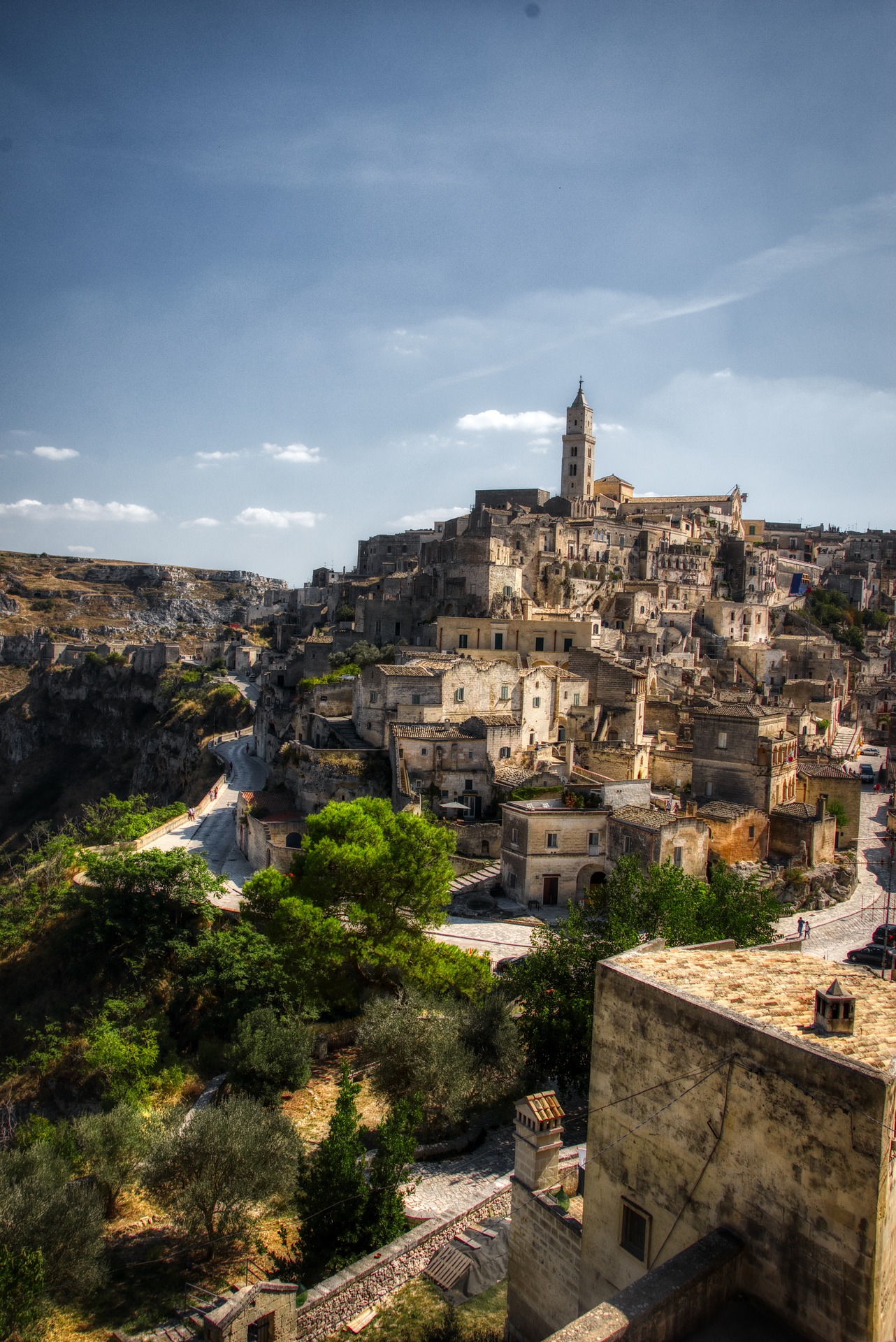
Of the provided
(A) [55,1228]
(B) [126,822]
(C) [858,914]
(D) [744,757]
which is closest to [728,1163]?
(A) [55,1228]

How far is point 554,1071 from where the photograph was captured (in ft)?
61.1

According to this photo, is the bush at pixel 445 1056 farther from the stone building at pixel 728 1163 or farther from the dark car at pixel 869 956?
the dark car at pixel 869 956

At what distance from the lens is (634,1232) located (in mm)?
9656

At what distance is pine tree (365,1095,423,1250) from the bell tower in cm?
7735

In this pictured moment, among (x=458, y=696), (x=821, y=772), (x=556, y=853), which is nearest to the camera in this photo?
(x=556, y=853)

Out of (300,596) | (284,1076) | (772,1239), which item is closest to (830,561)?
(300,596)

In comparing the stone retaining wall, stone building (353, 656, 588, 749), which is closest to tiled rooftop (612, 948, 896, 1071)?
the stone retaining wall

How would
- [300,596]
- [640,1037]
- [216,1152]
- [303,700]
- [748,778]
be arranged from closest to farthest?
[640,1037] < [216,1152] < [748,778] < [303,700] < [300,596]

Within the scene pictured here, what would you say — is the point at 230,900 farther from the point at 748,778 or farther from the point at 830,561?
the point at 830,561

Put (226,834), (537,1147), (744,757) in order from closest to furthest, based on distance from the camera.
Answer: (537,1147)
(744,757)
(226,834)

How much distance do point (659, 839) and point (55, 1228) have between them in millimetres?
19369

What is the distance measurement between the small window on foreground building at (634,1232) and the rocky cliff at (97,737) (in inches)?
1930

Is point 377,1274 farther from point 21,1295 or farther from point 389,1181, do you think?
point 21,1295

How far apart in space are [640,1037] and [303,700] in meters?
37.0
